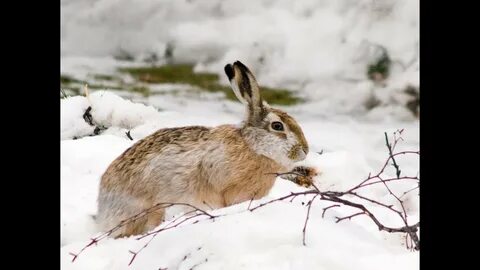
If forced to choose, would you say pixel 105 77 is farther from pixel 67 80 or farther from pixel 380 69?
pixel 380 69

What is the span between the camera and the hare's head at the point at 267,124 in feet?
4.85

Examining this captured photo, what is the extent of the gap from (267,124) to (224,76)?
13cm

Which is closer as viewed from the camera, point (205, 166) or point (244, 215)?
point (244, 215)

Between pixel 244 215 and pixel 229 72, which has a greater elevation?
pixel 229 72

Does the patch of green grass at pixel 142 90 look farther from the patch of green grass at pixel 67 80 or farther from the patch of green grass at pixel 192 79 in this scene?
the patch of green grass at pixel 67 80

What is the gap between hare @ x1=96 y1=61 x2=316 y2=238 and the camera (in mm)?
1497

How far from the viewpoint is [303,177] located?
4.94 feet

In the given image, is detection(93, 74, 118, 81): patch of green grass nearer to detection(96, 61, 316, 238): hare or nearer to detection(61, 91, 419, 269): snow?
detection(61, 91, 419, 269): snow

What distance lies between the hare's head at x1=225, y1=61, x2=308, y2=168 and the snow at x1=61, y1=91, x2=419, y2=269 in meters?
0.03

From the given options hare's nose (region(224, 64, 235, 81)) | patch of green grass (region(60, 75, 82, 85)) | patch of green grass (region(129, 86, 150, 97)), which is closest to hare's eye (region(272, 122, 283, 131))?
hare's nose (region(224, 64, 235, 81))

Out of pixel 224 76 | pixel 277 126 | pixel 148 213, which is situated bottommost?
pixel 148 213

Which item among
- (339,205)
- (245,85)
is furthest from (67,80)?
(339,205)

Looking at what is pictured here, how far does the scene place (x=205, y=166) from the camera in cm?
152

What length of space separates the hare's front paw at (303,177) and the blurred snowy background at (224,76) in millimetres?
19
